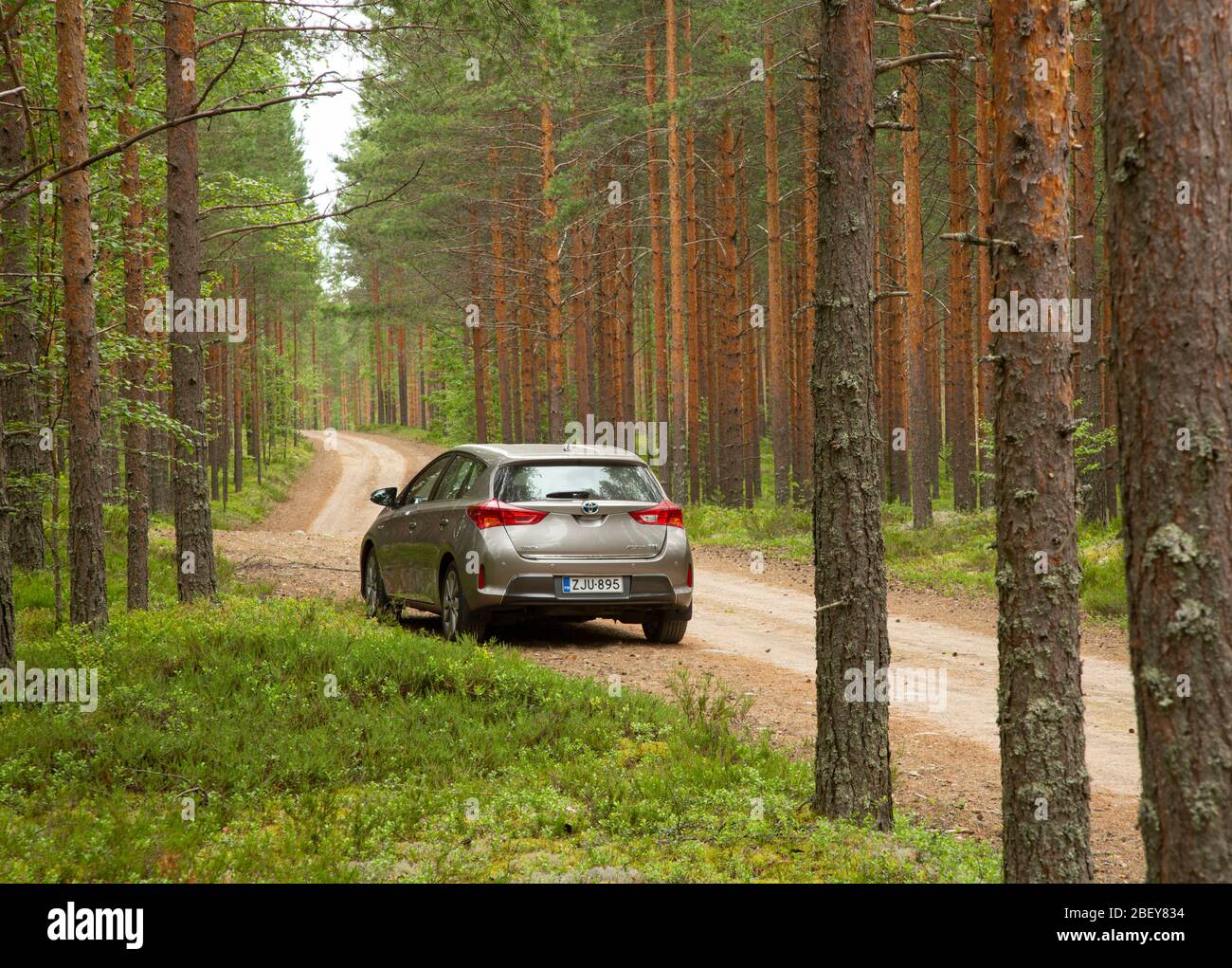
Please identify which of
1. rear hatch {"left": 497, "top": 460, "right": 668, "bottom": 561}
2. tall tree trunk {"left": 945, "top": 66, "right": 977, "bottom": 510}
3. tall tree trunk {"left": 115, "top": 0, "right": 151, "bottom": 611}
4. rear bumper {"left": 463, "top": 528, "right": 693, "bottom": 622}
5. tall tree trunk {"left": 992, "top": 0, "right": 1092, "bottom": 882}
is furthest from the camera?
tall tree trunk {"left": 945, "top": 66, "right": 977, "bottom": 510}

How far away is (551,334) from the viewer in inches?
1075

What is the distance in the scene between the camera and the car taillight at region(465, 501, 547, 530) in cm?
984

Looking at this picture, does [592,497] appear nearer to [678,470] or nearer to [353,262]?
[678,470]

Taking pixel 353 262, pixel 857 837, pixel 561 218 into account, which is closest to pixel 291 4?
pixel 857 837

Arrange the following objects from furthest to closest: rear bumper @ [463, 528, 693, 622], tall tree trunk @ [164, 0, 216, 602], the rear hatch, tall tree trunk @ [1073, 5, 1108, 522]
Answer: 1. tall tree trunk @ [1073, 5, 1108, 522]
2. tall tree trunk @ [164, 0, 216, 602]
3. the rear hatch
4. rear bumper @ [463, 528, 693, 622]

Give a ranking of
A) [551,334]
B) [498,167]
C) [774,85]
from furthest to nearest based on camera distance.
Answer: [498,167] → [551,334] → [774,85]

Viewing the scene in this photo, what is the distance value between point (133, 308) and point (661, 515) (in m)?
7.97

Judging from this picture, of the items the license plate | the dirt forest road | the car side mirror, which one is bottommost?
the dirt forest road

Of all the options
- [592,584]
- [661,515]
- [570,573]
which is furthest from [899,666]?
[570,573]

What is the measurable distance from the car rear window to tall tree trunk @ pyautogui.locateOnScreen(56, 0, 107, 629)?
145 inches

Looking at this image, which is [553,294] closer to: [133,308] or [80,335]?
[133,308]

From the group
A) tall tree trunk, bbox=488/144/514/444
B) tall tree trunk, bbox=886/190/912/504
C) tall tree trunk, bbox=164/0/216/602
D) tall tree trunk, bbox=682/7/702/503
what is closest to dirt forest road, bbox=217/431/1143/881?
tall tree trunk, bbox=164/0/216/602

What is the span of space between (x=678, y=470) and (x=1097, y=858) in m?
19.4

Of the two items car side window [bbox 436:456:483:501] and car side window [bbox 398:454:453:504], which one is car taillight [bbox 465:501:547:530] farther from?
car side window [bbox 398:454:453:504]
